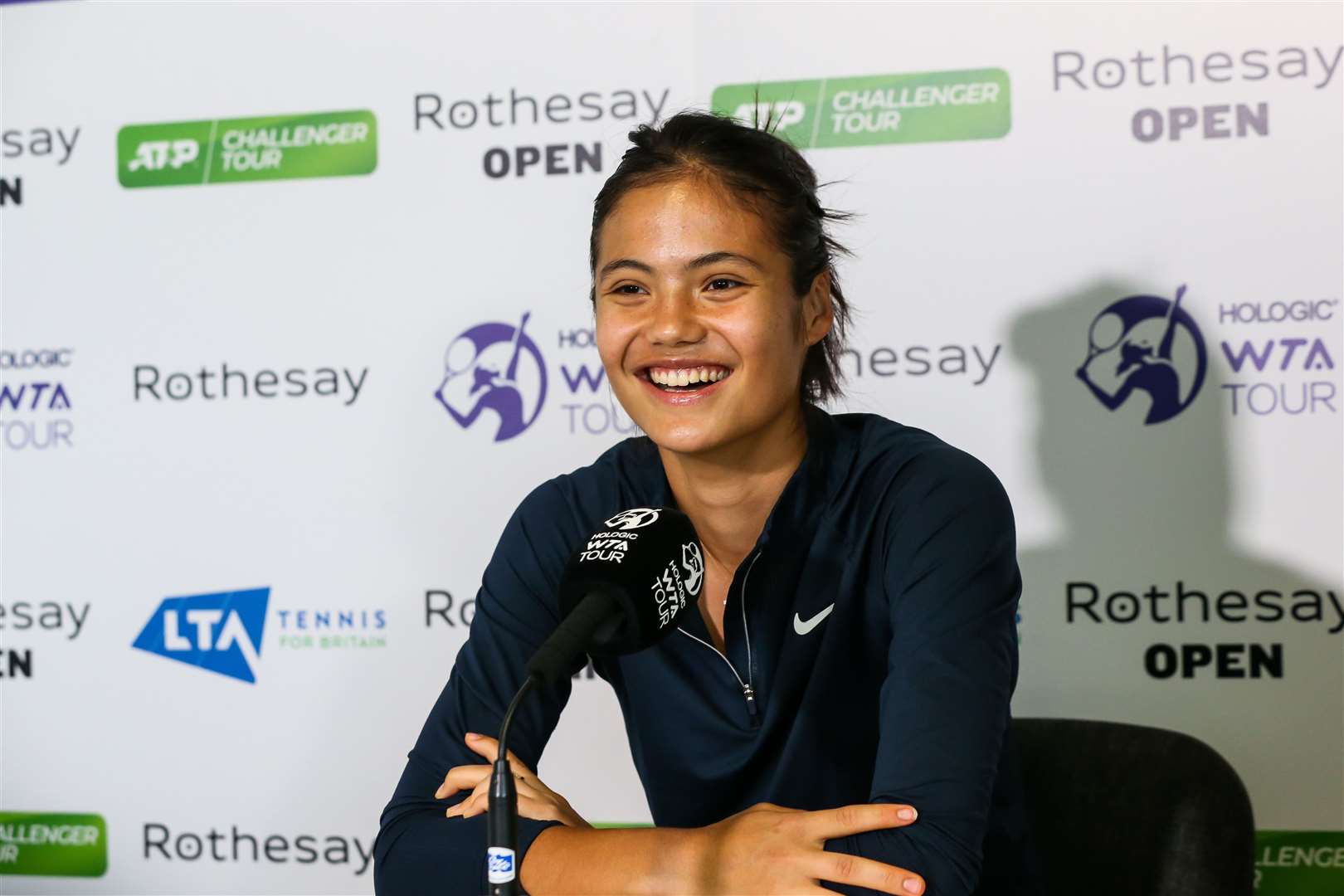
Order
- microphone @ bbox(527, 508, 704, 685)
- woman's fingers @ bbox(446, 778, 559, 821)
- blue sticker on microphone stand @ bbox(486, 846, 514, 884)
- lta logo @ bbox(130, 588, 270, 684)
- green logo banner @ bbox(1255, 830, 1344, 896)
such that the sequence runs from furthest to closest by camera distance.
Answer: lta logo @ bbox(130, 588, 270, 684) → green logo banner @ bbox(1255, 830, 1344, 896) → woman's fingers @ bbox(446, 778, 559, 821) → microphone @ bbox(527, 508, 704, 685) → blue sticker on microphone stand @ bbox(486, 846, 514, 884)

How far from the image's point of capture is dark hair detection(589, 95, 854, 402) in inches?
65.2

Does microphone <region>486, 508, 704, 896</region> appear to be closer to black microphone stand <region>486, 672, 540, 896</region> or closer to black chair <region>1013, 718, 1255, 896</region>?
black microphone stand <region>486, 672, 540, 896</region>

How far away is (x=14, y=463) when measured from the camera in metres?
3.05

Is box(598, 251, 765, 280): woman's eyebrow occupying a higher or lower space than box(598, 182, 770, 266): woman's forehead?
lower

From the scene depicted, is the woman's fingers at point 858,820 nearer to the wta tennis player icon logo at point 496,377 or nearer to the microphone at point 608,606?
the microphone at point 608,606

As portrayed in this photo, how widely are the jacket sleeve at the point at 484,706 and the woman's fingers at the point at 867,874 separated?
0.32 meters

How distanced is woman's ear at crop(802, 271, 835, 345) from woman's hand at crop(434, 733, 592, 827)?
67 cm

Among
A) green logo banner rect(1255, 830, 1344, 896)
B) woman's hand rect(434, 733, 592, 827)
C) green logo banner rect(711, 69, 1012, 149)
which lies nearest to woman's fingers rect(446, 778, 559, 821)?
woman's hand rect(434, 733, 592, 827)

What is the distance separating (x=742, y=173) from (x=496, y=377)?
4.15 ft

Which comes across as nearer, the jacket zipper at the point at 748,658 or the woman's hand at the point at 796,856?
the woman's hand at the point at 796,856

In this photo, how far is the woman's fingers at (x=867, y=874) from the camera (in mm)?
1276

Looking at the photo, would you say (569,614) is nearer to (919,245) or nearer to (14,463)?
(919,245)

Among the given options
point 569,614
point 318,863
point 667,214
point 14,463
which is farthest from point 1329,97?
point 14,463

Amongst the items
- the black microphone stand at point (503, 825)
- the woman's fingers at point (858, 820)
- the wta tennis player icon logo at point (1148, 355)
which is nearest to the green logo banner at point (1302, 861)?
the wta tennis player icon logo at point (1148, 355)
